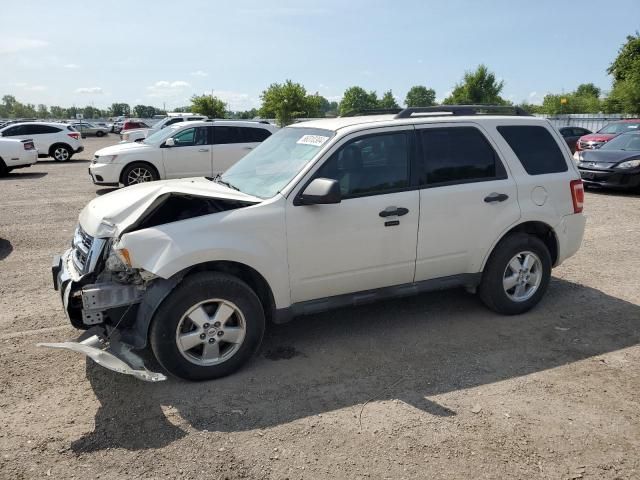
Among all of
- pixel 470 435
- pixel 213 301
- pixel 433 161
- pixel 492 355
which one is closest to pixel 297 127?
pixel 433 161

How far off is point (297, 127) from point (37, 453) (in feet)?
10.8

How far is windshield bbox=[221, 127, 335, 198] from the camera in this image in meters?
4.11

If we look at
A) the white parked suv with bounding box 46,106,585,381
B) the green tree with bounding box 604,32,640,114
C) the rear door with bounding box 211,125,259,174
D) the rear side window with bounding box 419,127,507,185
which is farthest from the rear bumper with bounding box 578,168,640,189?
the green tree with bounding box 604,32,640,114

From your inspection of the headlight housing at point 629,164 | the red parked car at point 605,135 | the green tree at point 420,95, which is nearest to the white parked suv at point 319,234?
the headlight housing at point 629,164

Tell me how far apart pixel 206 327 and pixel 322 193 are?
127cm

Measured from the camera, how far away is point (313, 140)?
14.2 ft

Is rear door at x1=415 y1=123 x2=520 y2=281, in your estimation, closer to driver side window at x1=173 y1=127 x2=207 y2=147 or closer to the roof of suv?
the roof of suv

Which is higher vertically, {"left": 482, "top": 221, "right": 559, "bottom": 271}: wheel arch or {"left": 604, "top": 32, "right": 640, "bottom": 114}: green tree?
{"left": 604, "top": 32, "right": 640, "bottom": 114}: green tree

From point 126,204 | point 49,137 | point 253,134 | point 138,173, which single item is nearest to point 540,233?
point 126,204

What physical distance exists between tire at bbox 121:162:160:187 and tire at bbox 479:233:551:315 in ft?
29.8

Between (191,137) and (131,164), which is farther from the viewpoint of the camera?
(191,137)

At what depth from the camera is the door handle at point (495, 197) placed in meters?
4.54

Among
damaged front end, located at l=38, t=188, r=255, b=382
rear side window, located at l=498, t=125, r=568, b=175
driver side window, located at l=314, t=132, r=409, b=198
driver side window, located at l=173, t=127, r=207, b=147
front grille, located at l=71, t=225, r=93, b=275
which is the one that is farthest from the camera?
driver side window, located at l=173, t=127, r=207, b=147

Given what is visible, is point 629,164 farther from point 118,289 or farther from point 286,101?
point 286,101
